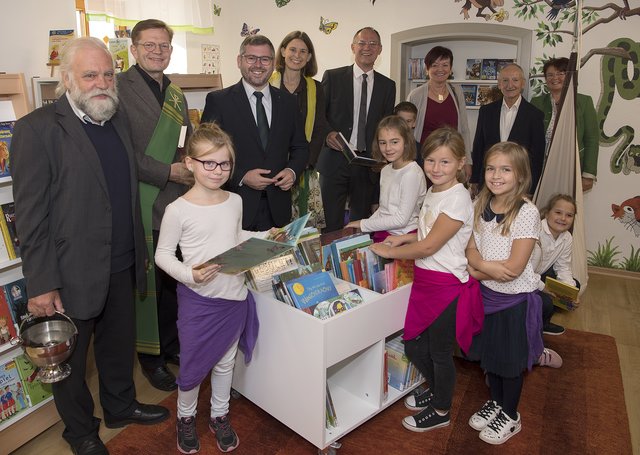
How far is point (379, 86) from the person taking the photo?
363cm

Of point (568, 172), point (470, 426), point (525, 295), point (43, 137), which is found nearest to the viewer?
point (43, 137)

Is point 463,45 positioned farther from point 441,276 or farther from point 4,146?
point 4,146

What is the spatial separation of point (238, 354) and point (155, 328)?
1.58 ft

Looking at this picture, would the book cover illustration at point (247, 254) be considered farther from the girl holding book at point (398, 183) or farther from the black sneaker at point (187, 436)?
the girl holding book at point (398, 183)

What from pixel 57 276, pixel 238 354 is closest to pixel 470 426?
pixel 238 354

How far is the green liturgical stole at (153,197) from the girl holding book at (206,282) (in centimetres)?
44

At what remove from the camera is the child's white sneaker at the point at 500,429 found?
7.44ft

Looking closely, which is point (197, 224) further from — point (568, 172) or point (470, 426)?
point (568, 172)

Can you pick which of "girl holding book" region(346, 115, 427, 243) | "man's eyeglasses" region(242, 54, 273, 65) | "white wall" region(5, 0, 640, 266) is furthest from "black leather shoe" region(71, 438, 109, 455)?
"white wall" region(5, 0, 640, 266)

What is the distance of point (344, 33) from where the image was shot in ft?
17.5

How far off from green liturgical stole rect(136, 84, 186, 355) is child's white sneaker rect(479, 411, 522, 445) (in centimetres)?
162

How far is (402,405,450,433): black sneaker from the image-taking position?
234cm

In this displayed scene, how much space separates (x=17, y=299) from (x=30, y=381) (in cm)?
38

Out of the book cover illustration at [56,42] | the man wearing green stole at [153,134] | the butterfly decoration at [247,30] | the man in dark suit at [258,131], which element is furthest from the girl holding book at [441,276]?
the butterfly decoration at [247,30]
